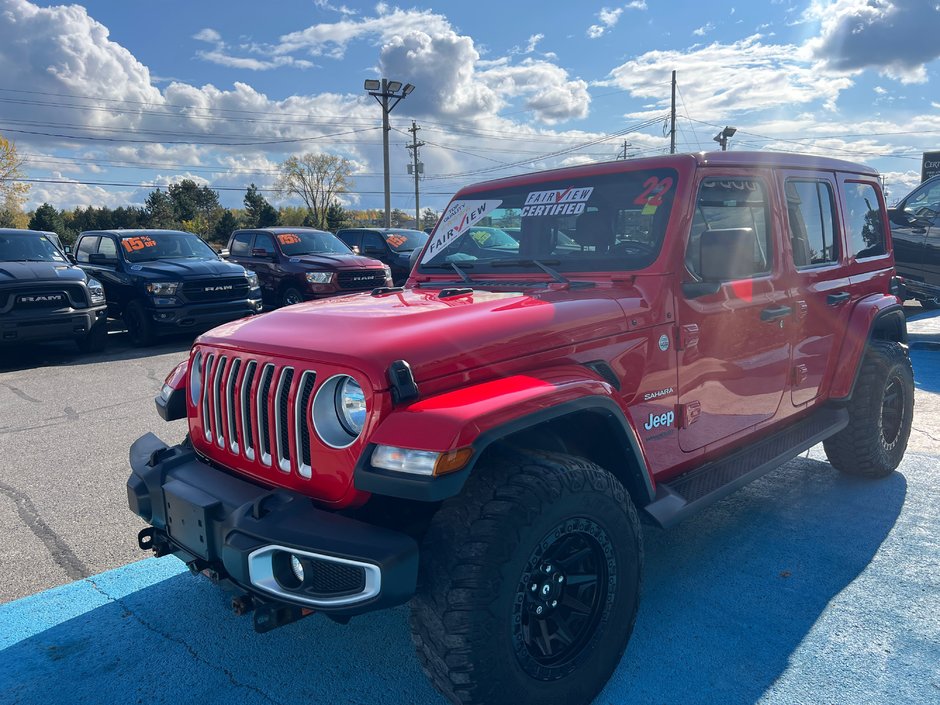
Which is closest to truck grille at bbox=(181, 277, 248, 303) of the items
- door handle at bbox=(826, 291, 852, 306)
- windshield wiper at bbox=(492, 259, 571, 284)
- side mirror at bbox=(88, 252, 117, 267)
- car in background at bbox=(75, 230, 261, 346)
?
car in background at bbox=(75, 230, 261, 346)

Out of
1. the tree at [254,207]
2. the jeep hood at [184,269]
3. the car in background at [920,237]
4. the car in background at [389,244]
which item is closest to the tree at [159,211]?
the tree at [254,207]

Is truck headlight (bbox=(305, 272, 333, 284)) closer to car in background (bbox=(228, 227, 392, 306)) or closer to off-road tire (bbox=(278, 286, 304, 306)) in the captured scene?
car in background (bbox=(228, 227, 392, 306))

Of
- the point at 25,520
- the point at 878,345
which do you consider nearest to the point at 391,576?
the point at 25,520

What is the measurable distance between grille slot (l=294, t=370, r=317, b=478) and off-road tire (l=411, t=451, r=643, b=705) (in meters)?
0.47

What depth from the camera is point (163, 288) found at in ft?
32.0

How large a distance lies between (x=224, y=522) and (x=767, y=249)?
283 centimetres

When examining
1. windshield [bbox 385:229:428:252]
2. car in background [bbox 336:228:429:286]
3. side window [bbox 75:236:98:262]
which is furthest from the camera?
windshield [bbox 385:229:428:252]

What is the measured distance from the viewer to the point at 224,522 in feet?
7.03

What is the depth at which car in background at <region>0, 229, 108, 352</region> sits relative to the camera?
327 inches

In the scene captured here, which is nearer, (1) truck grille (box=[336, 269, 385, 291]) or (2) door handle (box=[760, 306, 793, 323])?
(2) door handle (box=[760, 306, 793, 323])

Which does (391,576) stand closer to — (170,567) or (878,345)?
(170,567)

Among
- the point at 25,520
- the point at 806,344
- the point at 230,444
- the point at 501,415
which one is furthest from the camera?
the point at 25,520

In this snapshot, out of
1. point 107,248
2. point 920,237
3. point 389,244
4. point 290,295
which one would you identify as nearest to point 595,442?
point 920,237

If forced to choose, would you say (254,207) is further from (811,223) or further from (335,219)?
(811,223)
